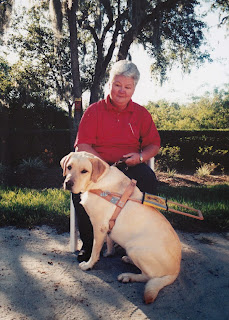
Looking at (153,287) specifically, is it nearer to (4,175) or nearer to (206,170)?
(4,175)

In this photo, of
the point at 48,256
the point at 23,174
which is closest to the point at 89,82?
the point at 23,174

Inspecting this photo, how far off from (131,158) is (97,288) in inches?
45.6

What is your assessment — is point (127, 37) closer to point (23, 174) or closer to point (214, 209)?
point (23, 174)

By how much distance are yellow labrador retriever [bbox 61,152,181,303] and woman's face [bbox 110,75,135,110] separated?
74 centimetres

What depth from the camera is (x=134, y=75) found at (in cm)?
249

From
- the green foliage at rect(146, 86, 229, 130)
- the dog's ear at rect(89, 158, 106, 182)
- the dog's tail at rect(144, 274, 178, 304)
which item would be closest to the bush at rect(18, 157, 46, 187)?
the dog's ear at rect(89, 158, 106, 182)

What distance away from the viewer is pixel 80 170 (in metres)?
2.08

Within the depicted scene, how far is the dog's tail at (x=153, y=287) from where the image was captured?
1906mm

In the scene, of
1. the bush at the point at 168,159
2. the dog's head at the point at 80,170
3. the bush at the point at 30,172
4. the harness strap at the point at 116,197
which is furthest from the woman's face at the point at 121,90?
the bush at the point at 168,159

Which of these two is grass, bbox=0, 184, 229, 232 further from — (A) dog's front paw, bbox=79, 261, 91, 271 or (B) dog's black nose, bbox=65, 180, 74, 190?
(B) dog's black nose, bbox=65, 180, 74, 190

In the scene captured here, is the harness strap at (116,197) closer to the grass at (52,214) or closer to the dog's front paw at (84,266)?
the dog's front paw at (84,266)

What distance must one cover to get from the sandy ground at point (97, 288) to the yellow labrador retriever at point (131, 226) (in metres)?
0.14

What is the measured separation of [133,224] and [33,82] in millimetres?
14023

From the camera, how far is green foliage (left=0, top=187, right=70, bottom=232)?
11.6 feet
